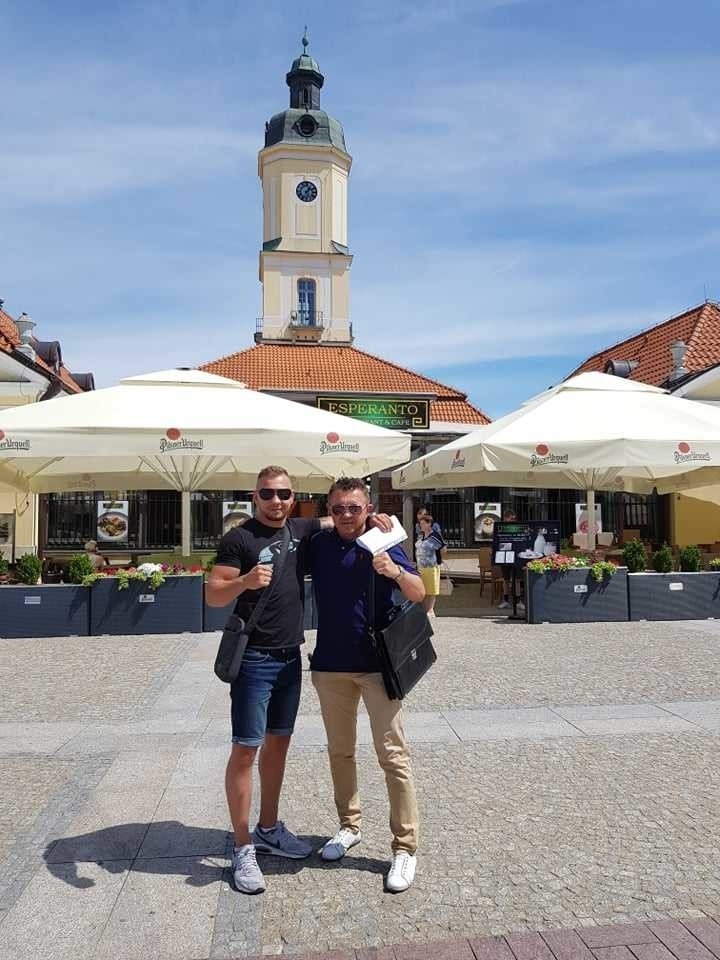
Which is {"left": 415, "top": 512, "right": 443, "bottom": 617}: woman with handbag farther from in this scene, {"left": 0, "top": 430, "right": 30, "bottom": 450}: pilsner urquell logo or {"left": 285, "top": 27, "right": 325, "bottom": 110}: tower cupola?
{"left": 285, "top": 27, "right": 325, "bottom": 110}: tower cupola

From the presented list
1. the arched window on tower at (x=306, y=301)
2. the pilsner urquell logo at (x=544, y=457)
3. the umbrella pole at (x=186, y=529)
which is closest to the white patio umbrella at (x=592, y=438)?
the pilsner urquell logo at (x=544, y=457)

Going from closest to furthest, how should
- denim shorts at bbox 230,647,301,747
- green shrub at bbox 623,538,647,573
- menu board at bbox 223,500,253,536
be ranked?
denim shorts at bbox 230,647,301,747
green shrub at bbox 623,538,647,573
menu board at bbox 223,500,253,536

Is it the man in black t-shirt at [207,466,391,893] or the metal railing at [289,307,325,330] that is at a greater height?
the metal railing at [289,307,325,330]

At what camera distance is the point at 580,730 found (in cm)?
570

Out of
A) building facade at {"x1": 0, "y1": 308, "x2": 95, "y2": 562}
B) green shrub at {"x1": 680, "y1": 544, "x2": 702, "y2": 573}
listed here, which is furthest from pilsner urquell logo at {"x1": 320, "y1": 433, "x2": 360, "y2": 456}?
building facade at {"x1": 0, "y1": 308, "x2": 95, "y2": 562}

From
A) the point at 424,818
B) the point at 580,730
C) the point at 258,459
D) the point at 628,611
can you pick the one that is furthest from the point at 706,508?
the point at 424,818

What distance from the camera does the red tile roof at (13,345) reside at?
2125cm

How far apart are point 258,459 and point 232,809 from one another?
31.6 feet

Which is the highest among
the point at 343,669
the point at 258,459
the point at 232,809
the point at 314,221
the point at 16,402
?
the point at 314,221

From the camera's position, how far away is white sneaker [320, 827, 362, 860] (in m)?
3.70

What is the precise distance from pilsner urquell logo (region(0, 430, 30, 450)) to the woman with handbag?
519 centimetres

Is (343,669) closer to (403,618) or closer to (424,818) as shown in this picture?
(403,618)

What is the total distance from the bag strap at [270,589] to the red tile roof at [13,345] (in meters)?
19.1

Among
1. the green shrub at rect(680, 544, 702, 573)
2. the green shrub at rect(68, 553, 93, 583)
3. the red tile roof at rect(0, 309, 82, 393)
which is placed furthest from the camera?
the red tile roof at rect(0, 309, 82, 393)
